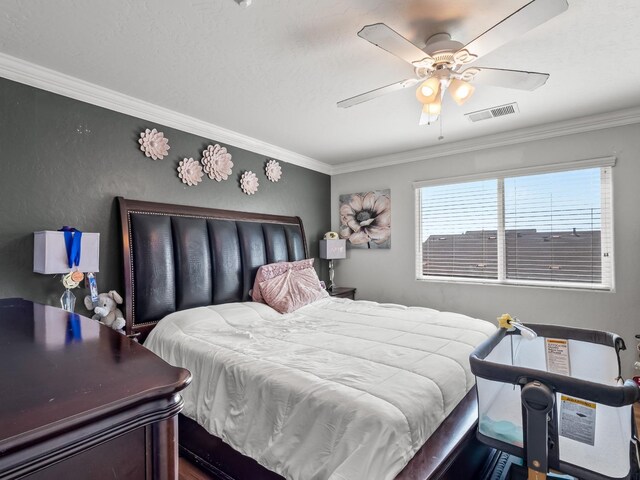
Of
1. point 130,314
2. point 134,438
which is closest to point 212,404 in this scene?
point 130,314

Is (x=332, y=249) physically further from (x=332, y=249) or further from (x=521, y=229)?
(x=521, y=229)

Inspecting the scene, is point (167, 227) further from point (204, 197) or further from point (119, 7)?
point (119, 7)

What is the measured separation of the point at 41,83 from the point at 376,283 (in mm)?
3715

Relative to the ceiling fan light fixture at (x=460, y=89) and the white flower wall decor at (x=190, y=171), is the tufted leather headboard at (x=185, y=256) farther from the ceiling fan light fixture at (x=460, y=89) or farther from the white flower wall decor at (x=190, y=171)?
the ceiling fan light fixture at (x=460, y=89)

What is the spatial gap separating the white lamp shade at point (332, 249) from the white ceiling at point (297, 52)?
1686 millimetres

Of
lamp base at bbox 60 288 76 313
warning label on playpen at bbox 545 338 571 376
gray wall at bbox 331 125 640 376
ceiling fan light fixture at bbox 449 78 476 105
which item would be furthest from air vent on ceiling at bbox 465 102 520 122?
lamp base at bbox 60 288 76 313

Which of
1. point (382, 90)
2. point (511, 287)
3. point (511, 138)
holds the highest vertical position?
point (511, 138)

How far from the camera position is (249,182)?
11.6ft

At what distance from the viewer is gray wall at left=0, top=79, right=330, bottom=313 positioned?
2047mm

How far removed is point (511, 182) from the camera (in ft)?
11.2

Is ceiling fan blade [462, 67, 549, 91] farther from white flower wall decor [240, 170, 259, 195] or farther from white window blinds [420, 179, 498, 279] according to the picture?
white flower wall decor [240, 170, 259, 195]

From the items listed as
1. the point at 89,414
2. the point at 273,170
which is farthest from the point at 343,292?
the point at 89,414

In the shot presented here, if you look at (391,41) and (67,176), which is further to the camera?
(67,176)

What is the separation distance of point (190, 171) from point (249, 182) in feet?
2.24
